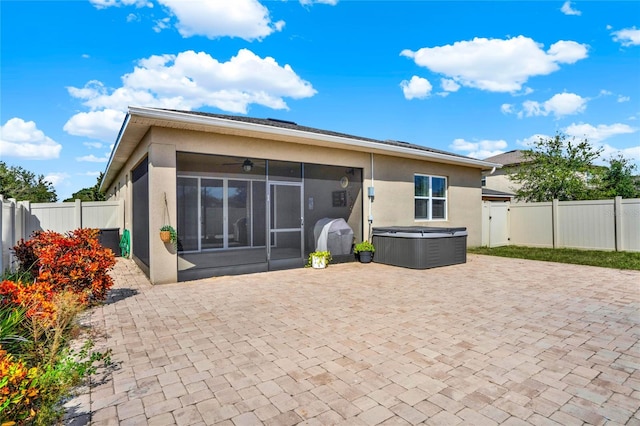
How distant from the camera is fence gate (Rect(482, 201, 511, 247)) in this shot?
12.7 m

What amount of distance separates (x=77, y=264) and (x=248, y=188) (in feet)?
13.8

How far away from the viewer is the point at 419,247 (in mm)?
7957

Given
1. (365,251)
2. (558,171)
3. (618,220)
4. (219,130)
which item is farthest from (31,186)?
(618,220)

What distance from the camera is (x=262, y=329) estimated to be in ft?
13.0

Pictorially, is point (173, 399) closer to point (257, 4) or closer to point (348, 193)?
point (348, 193)

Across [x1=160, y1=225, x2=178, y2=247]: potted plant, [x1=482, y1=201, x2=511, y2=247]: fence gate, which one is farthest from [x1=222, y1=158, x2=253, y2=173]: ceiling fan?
[x1=482, y1=201, x2=511, y2=247]: fence gate

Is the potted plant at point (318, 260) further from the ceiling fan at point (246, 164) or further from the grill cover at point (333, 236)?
the ceiling fan at point (246, 164)

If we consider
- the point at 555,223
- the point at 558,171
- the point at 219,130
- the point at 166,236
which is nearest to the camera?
the point at 166,236

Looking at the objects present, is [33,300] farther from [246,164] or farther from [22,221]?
[22,221]

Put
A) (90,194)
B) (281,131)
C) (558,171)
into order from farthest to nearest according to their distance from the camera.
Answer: (90,194), (558,171), (281,131)

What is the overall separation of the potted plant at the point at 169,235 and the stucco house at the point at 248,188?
136 millimetres

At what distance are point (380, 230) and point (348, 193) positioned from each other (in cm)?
140

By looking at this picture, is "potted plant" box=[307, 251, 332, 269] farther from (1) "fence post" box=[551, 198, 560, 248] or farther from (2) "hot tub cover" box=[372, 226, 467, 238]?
(1) "fence post" box=[551, 198, 560, 248]

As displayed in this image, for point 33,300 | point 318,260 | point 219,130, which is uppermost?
point 219,130
